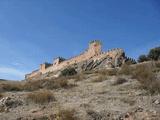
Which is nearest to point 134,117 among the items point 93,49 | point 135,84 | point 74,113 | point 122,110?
point 122,110

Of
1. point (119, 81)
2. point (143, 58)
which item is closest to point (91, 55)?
point (143, 58)

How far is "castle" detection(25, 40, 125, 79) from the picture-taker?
49531 millimetres

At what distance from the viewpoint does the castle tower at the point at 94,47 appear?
6009 cm

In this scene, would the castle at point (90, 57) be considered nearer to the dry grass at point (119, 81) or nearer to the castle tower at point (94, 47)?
the castle tower at point (94, 47)

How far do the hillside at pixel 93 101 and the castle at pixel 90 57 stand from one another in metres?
23.9

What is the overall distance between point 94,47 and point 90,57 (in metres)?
2.32

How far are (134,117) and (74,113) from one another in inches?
87.9

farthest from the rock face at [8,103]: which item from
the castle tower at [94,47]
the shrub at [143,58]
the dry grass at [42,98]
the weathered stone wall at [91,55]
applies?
the castle tower at [94,47]

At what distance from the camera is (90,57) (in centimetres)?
5931

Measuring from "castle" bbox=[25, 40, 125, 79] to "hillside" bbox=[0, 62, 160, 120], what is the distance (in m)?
23.9

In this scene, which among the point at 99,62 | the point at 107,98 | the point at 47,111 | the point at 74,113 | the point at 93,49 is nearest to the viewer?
the point at 74,113

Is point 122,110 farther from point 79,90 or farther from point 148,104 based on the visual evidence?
point 79,90

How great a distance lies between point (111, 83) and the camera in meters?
17.6

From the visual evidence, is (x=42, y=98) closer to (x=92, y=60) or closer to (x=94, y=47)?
(x=92, y=60)
